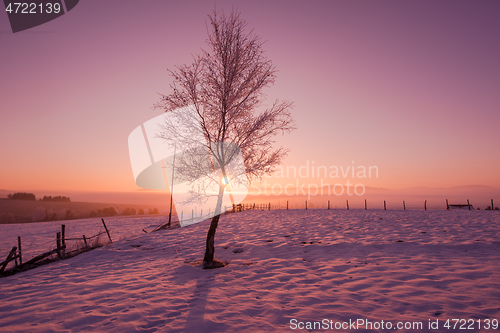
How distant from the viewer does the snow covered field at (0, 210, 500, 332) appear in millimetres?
4258

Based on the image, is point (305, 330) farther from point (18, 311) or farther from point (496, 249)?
point (496, 249)

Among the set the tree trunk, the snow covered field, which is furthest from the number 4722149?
the tree trunk

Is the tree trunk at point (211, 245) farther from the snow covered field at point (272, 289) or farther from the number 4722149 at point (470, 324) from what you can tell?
the number 4722149 at point (470, 324)

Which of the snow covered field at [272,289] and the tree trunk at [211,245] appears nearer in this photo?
the snow covered field at [272,289]

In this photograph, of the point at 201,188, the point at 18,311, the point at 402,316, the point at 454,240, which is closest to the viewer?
the point at 402,316

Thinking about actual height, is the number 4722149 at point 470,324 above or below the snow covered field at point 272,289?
above

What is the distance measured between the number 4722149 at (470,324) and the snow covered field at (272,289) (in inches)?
1.4

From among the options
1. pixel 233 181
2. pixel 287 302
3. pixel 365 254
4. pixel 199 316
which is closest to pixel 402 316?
pixel 287 302

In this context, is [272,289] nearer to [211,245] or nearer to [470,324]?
[211,245]

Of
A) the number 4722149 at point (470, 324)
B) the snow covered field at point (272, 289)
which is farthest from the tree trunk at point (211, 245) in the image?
the number 4722149 at point (470, 324)

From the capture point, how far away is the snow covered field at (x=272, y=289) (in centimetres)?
426

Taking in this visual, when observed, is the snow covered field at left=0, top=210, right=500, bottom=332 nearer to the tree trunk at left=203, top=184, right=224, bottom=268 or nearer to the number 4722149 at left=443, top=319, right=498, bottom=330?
the number 4722149 at left=443, top=319, right=498, bottom=330

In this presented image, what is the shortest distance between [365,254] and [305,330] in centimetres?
592

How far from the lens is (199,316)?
4527 mm
